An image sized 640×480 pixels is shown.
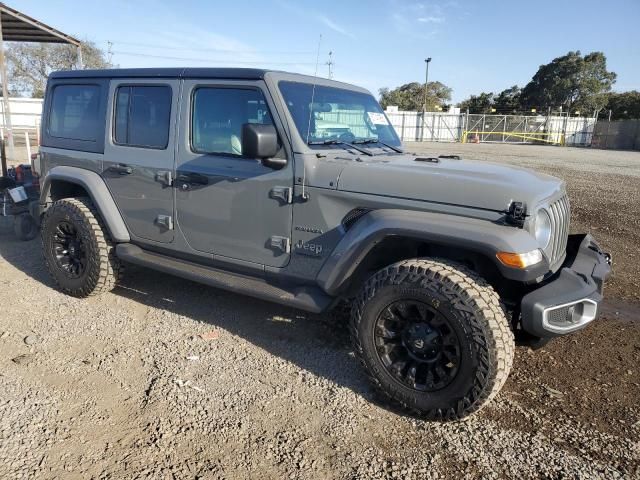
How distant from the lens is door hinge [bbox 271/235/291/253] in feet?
11.2

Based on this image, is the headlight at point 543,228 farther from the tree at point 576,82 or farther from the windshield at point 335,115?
→ the tree at point 576,82

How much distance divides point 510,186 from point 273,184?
Result: 1.50 metres

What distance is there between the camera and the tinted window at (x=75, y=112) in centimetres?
444

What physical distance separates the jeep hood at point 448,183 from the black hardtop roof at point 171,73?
1.01 meters

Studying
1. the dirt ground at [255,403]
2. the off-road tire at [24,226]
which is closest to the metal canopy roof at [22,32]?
the off-road tire at [24,226]

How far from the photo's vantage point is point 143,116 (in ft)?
13.5

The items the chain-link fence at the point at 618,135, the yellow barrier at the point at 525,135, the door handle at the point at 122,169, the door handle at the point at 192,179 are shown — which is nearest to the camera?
the door handle at the point at 192,179

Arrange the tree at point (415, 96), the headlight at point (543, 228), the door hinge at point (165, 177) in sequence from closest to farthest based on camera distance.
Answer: the headlight at point (543, 228), the door hinge at point (165, 177), the tree at point (415, 96)

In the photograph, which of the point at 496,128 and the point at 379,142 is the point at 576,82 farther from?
the point at 379,142

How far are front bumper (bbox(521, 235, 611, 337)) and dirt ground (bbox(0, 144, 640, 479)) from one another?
2.00 feet

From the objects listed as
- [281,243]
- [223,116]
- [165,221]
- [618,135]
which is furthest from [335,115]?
[618,135]

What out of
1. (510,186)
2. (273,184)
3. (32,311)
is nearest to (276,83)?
(273,184)

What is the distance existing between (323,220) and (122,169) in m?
1.96

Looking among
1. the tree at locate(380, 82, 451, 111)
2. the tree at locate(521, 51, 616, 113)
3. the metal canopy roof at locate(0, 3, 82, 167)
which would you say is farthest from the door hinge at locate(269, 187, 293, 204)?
the tree at locate(380, 82, 451, 111)
